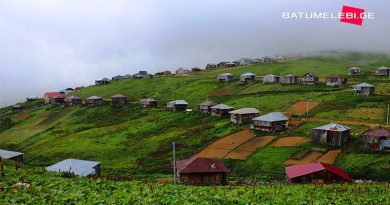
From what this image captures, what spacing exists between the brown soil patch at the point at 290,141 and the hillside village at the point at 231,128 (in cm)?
19

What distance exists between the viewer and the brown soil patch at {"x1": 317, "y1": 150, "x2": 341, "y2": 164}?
63013 millimetres

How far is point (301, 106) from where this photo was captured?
327ft

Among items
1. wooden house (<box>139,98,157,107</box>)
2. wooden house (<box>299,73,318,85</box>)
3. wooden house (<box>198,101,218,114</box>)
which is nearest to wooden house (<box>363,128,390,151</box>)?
wooden house (<box>198,101,218,114</box>)

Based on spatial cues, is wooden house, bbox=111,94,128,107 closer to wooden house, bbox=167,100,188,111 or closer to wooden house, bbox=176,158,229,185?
wooden house, bbox=167,100,188,111

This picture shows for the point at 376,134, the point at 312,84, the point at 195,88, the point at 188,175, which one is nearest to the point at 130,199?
the point at 188,175

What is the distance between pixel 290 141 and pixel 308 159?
34.2 ft

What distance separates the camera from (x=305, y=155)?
217ft

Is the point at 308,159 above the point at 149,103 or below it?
below

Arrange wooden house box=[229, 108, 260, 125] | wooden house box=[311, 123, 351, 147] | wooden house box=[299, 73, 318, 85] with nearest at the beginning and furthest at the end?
wooden house box=[311, 123, 351, 147] → wooden house box=[229, 108, 260, 125] → wooden house box=[299, 73, 318, 85]

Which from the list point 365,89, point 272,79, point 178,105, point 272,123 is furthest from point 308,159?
point 272,79

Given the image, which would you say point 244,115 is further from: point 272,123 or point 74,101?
point 74,101

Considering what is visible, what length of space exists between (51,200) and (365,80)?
395ft

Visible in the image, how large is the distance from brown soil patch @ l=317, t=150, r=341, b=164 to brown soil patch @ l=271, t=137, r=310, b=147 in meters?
6.42

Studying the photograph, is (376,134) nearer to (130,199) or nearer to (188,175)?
(188,175)
